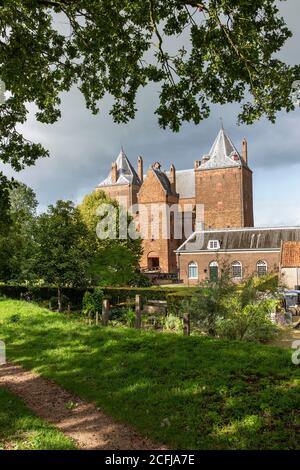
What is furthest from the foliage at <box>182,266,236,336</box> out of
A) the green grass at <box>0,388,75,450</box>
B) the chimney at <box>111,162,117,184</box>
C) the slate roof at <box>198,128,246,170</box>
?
the chimney at <box>111,162,117,184</box>

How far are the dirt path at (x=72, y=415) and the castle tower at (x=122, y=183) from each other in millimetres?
55285

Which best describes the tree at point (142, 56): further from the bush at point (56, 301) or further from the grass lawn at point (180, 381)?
the bush at point (56, 301)

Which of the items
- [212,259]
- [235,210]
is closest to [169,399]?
[212,259]

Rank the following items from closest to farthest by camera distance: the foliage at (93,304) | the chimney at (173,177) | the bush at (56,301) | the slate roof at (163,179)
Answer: the foliage at (93,304), the bush at (56,301), the slate roof at (163,179), the chimney at (173,177)

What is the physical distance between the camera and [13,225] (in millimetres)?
10484

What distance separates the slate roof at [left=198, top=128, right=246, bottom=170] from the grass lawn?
155 ft

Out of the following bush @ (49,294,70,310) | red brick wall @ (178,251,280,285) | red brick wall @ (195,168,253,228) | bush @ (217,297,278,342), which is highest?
red brick wall @ (195,168,253,228)

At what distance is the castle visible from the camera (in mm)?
57031

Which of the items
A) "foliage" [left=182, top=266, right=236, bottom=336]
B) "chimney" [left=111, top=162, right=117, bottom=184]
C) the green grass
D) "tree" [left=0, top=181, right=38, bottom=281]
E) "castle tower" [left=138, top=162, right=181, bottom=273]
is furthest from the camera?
"chimney" [left=111, top=162, right=117, bottom=184]

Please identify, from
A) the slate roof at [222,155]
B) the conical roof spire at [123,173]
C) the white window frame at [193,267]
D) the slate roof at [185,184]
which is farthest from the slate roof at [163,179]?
the white window frame at [193,267]

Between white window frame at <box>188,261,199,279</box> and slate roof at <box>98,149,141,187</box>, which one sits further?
slate roof at <box>98,149,141,187</box>

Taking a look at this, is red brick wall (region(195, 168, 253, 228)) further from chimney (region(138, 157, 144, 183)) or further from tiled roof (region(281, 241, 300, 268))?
tiled roof (region(281, 241, 300, 268))

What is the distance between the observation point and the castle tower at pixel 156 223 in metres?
57.8

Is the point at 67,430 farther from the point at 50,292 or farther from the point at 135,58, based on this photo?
the point at 50,292
